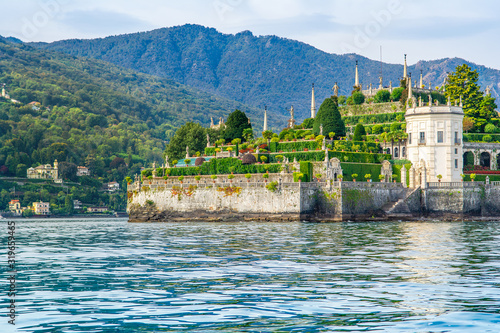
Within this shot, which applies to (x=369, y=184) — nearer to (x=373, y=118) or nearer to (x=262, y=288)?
(x=373, y=118)

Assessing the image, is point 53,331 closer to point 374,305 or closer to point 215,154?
point 374,305

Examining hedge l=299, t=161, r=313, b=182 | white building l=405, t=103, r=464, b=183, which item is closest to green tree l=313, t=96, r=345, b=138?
white building l=405, t=103, r=464, b=183

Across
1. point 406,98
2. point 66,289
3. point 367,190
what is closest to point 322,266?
point 66,289

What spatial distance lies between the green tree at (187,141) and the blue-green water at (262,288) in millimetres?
76643

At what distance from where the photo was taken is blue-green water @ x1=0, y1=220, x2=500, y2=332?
20641 millimetres

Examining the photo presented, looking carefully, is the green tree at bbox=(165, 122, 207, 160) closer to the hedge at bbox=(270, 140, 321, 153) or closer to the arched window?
the hedge at bbox=(270, 140, 321, 153)

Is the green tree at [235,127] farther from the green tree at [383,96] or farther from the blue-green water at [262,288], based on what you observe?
the blue-green water at [262,288]

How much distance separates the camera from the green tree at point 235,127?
117062 mm

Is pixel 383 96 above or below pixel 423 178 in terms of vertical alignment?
above

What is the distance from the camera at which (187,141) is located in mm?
122438

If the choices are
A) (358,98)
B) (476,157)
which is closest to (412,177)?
(476,157)

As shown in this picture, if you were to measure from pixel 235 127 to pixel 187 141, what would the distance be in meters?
9.98

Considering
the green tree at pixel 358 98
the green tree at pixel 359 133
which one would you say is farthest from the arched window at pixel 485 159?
the green tree at pixel 358 98

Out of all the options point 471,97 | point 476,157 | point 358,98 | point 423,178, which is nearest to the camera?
point 423,178
